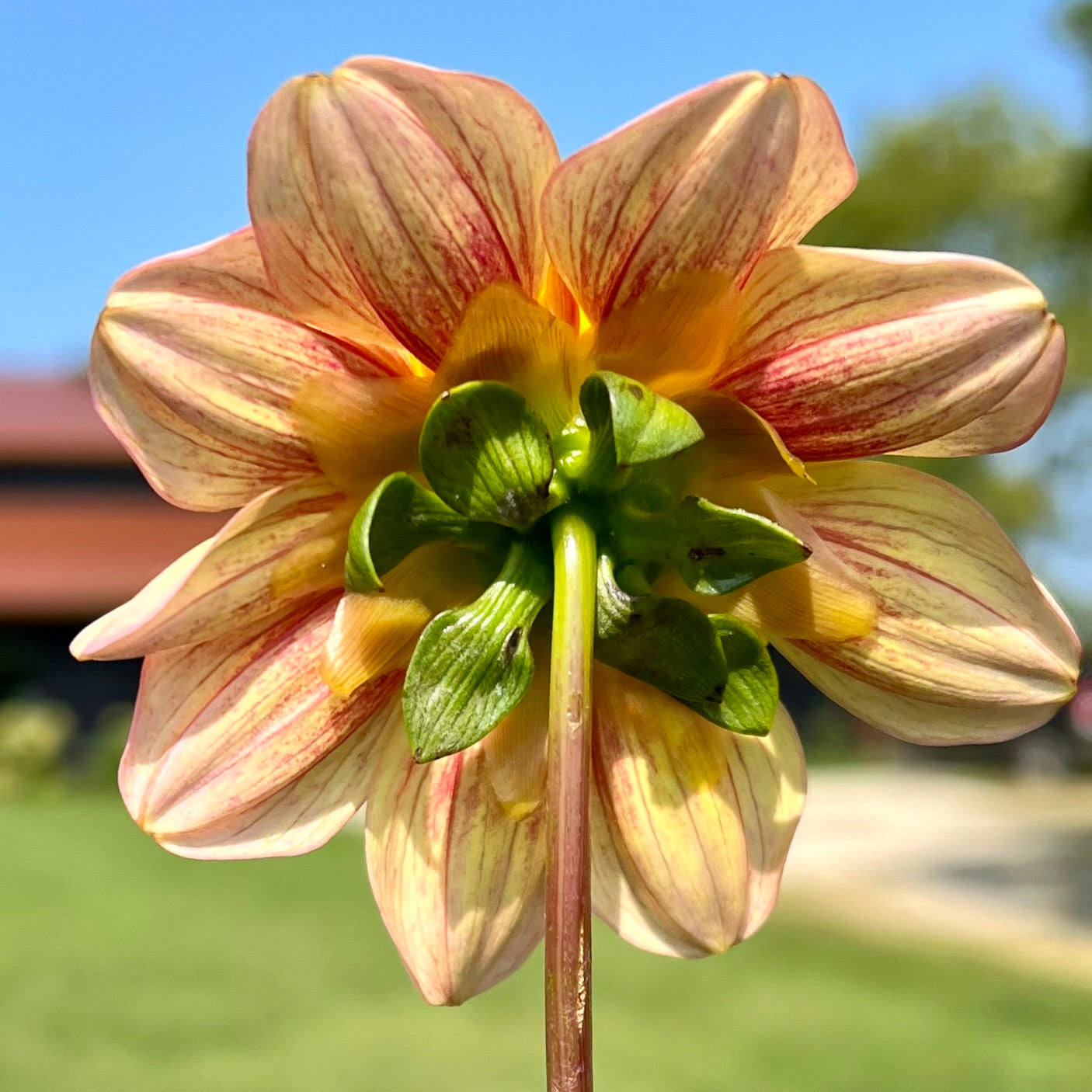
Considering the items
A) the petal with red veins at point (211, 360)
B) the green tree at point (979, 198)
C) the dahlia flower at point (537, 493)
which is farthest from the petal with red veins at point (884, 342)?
the green tree at point (979, 198)

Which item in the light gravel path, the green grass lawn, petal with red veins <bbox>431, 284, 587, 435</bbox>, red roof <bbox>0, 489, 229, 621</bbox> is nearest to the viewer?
petal with red veins <bbox>431, 284, 587, 435</bbox>

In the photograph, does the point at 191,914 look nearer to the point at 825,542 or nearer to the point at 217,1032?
the point at 217,1032

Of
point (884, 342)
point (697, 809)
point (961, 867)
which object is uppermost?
point (884, 342)

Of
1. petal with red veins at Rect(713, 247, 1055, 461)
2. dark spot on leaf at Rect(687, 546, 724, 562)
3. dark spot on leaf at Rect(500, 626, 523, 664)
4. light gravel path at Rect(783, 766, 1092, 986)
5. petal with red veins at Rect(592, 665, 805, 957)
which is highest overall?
petal with red veins at Rect(713, 247, 1055, 461)

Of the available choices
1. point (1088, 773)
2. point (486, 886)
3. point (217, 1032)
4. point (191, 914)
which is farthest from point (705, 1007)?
point (1088, 773)

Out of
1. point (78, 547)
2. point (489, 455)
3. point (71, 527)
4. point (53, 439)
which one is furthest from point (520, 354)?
point (71, 527)

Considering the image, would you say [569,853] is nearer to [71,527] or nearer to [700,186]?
[700,186]

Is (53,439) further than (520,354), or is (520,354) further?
(53,439)

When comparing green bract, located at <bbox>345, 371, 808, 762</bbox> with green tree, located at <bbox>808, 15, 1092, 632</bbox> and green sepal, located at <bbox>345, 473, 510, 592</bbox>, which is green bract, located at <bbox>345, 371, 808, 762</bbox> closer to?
green sepal, located at <bbox>345, 473, 510, 592</bbox>

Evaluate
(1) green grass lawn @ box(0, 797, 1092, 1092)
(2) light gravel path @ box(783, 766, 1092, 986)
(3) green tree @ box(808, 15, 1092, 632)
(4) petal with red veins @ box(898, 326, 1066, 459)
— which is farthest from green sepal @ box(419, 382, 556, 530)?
(3) green tree @ box(808, 15, 1092, 632)
